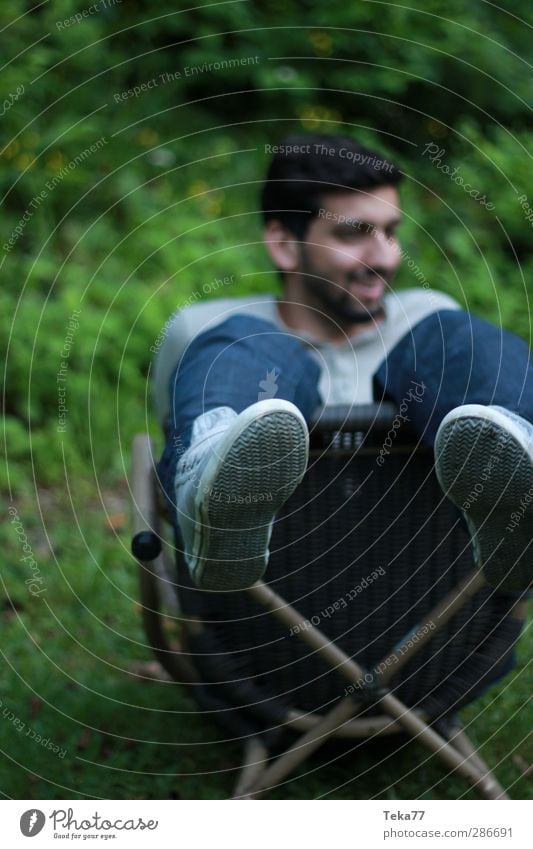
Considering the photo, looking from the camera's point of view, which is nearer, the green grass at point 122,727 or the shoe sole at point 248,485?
the shoe sole at point 248,485

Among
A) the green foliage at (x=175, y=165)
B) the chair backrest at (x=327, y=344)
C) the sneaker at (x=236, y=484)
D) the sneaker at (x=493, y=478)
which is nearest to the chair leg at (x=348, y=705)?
the sneaker at (x=236, y=484)

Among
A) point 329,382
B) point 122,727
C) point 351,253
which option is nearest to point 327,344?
point 329,382

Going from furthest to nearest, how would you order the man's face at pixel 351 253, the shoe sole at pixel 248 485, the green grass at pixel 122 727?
the man's face at pixel 351 253
the green grass at pixel 122 727
the shoe sole at pixel 248 485

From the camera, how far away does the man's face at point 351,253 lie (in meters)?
2.30

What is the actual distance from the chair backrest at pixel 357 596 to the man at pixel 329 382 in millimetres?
122

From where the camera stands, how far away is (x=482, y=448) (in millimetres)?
1450

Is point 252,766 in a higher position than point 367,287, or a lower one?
lower

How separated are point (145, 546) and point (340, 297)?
83cm

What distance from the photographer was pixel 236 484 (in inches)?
57.5

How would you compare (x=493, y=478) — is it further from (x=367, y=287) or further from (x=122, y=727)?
(x=122, y=727)

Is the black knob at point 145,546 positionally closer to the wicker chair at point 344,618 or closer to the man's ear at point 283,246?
the wicker chair at point 344,618

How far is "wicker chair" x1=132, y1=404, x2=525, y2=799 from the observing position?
1747 mm

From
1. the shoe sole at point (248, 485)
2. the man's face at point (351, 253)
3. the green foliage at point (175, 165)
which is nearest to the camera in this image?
the shoe sole at point (248, 485)
